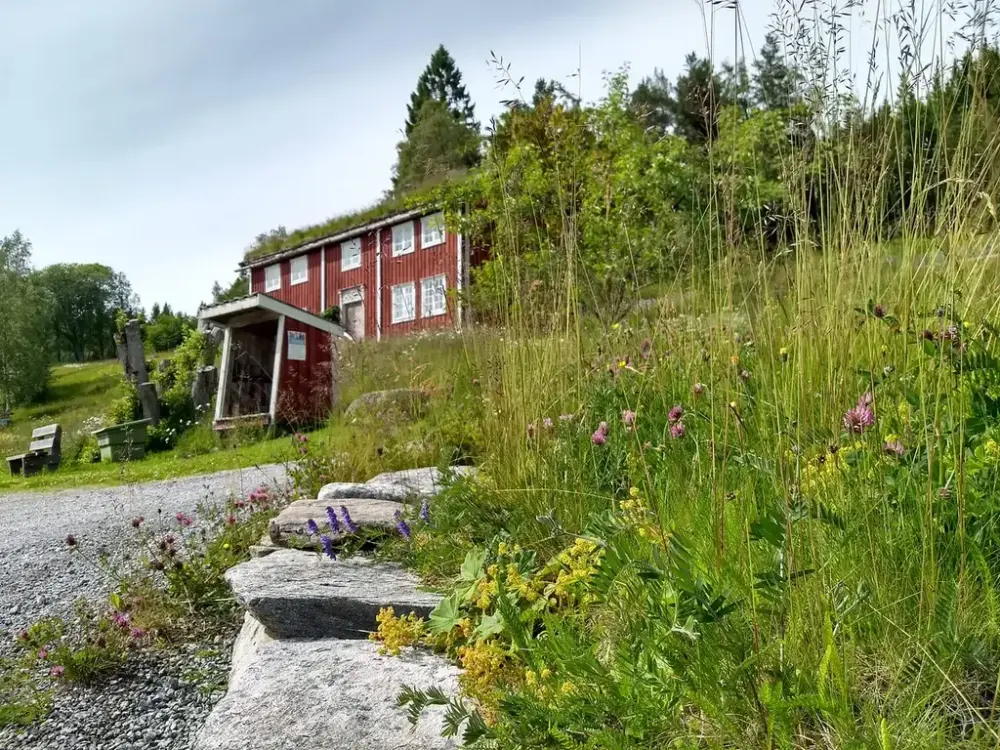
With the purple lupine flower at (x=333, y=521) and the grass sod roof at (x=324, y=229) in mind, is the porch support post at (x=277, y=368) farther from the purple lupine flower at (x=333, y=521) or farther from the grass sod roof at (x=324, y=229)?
the purple lupine flower at (x=333, y=521)

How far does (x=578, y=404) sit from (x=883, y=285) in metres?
1.13

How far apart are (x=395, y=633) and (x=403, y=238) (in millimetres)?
19919

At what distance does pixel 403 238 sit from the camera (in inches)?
842

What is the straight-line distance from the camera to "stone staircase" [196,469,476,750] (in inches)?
69.7

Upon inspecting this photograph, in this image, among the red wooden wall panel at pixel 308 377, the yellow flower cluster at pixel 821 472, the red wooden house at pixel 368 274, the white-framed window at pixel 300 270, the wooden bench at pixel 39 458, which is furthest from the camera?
the white-framed window at pixel 300 270

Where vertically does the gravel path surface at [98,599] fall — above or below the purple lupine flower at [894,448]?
below

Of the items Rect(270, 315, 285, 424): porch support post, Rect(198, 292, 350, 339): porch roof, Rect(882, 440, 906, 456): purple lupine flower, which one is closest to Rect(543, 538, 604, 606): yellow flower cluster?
Rect(882, 440, 906, 456): purple lupine flower

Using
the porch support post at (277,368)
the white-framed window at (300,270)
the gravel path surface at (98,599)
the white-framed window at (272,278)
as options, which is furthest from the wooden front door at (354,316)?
the gravel path surface at (98,599)

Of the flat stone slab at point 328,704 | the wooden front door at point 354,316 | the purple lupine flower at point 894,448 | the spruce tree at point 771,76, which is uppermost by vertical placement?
the wooden front door at point 354,316

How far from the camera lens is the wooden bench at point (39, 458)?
38.9 ft

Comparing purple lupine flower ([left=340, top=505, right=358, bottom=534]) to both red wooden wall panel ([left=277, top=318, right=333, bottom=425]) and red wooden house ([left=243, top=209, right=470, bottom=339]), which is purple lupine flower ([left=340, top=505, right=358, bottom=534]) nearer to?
red wooden wall panel ([left=277, top=318, right=333, bottom=425])

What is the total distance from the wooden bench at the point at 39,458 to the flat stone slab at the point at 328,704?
1141 cm

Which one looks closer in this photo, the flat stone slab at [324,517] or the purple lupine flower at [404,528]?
the purple lupine flower at [404,528]

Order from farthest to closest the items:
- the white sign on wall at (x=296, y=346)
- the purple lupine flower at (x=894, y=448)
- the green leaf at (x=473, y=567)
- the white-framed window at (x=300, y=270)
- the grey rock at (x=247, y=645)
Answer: the white-framed window at (x=300, y=270), the white sign on wall at (x=296, y=346), the grey rock at (x=247, y=645), the green leaf at (x=473, y=567), the purple lupine flower at (x=894, y=448)
